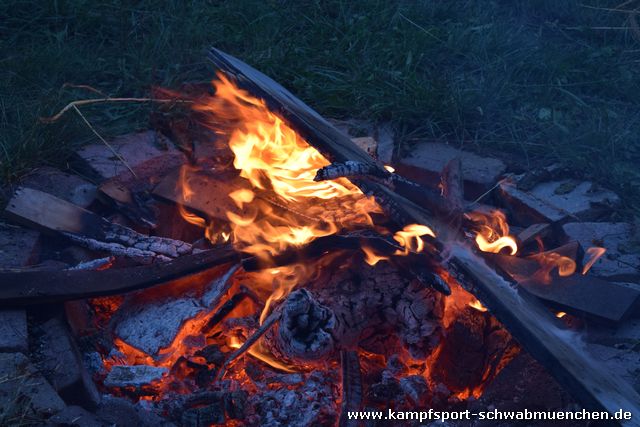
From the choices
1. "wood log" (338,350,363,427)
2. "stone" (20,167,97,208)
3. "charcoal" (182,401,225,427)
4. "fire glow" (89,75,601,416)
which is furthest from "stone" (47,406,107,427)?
"stone" (20,167,97,208)

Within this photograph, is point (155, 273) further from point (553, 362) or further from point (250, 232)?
point (553, 362)

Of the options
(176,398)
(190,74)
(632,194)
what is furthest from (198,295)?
(632,194)

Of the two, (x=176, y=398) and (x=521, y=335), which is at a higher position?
(x=521, y=335)

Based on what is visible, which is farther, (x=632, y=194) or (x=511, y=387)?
(x=632, y=194)

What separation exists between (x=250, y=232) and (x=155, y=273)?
52cm

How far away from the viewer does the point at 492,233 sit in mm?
3131

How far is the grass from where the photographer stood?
158 inches

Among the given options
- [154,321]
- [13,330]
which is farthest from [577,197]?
[13,330]

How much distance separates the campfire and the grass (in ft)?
3.05

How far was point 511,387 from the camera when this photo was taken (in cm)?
239

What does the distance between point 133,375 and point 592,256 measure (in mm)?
2169

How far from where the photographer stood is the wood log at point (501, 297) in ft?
6.58

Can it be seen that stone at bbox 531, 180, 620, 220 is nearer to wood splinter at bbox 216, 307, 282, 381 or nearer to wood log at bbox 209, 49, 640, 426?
wood log at bbox 209, 49, 640, 426

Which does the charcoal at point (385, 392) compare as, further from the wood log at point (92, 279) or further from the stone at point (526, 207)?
the stone at point (526, 207)
